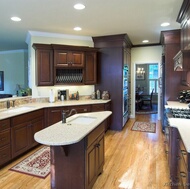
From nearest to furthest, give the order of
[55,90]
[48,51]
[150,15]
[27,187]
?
[27,187] < [150,15] < [48,51] < [55,90]

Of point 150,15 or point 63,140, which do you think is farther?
point 150,15

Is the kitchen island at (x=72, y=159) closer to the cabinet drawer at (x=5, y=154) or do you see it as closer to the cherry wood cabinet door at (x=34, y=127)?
the cabinet drawer at (x=5, y=154)

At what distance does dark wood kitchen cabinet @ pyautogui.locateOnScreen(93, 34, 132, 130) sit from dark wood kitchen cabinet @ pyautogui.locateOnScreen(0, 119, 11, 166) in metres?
2.92

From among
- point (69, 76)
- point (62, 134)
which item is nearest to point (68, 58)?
point (69, 76)

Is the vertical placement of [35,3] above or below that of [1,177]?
above

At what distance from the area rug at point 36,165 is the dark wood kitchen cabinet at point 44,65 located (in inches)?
69.9

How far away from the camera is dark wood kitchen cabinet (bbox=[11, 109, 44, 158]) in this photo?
3260 millimetres

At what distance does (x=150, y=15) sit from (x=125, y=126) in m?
3.37

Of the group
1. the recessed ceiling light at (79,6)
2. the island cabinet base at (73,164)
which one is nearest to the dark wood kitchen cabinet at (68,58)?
the recessed ceiling light at (79,6)

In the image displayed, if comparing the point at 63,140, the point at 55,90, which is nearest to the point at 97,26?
the point at 55,90

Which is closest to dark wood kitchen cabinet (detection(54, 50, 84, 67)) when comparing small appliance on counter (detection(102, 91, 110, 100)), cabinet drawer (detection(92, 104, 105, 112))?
small appliance on counter (detection(102, 91, 110, 100))

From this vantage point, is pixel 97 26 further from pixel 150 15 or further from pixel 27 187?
pixel 27 187

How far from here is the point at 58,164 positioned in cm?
217

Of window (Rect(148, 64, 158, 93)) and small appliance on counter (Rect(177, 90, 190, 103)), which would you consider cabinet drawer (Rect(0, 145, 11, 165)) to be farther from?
window (Rect(148, 64, 158, 93))
